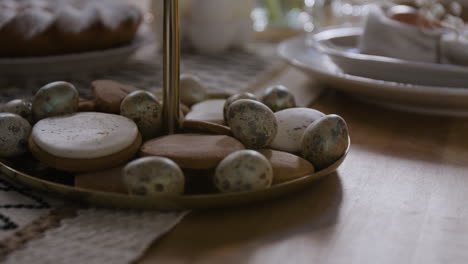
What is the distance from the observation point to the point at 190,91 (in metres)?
0.45

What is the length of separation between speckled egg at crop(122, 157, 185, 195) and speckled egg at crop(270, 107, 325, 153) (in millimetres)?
103

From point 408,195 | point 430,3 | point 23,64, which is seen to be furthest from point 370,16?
point 23,64

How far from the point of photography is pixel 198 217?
0.29 m

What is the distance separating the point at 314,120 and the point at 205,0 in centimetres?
52

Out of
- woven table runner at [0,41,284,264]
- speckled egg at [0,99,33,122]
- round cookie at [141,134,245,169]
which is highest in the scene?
speckled egg at [0,99,33,122]

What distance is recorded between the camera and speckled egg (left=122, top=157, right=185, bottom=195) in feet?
0.89

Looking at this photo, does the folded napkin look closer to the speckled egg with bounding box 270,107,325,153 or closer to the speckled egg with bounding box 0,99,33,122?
the speckled egg with bounding box 270,107,325,153

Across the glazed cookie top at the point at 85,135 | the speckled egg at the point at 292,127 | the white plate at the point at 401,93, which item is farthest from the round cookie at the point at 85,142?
the white plate at the point at 401,93

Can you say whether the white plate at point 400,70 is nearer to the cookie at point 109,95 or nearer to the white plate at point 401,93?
the white plate at point 401,93

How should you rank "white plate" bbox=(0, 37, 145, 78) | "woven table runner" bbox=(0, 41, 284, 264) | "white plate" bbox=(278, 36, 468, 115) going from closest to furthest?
"woven table runner" bbox=(0, 41, 284, 264) → "white plate" bbox=(278, 36, 468, 115) → "white plate" bbox=(0, 37, 145, 78)

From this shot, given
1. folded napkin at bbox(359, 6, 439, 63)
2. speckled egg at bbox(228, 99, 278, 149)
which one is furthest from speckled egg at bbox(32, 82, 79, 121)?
folded napkin at bbox(359, 6, 439, 63)

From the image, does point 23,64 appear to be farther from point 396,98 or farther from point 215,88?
point 396,98

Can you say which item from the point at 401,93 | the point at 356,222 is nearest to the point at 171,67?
the point at 356,222

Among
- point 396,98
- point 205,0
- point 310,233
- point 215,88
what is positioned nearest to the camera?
point 310,233
